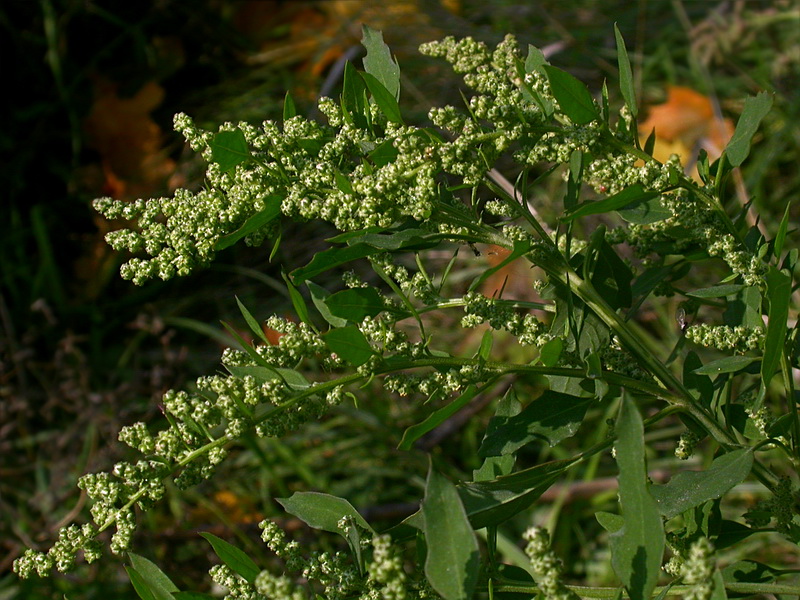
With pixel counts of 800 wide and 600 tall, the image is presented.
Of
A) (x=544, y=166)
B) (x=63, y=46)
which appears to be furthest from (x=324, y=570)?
(x=63, y=46)

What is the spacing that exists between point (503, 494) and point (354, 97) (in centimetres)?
54

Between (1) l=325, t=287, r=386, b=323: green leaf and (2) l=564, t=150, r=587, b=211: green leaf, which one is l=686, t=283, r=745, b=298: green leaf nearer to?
(2) l=564, t=150, r=587, b=211: green leaf

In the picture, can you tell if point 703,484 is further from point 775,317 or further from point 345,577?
point 345,577

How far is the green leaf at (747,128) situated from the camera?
118 cm

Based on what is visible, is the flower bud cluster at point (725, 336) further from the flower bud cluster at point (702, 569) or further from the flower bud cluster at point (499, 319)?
the flower bud cluster at point (702, 569)

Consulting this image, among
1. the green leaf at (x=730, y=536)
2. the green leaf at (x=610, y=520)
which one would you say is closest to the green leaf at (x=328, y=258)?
the green leaf at (x=610, y=520)

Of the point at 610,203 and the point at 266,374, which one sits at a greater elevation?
the point at 610,203

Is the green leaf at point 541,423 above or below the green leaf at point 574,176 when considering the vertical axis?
below

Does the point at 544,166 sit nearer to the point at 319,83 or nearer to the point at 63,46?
the point at 319,83

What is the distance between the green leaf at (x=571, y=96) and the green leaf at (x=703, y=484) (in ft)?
1.45

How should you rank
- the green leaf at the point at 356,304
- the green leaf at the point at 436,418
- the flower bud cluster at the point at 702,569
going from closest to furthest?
1. the flower bud cluster at the point at 702,569
2. the green leaf at the point at 436,418
3. the green leaf at the point at 356,304

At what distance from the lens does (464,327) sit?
106cm

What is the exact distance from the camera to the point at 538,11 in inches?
176

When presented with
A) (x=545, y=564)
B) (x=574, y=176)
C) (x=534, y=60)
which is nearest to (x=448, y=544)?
(x=545, y=564)
